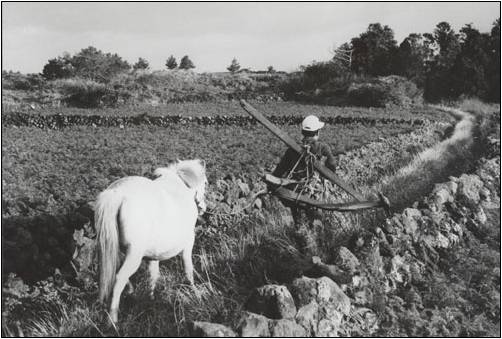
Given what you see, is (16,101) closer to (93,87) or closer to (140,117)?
(93,87)

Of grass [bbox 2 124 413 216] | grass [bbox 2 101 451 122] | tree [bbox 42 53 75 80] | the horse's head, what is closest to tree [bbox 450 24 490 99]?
grass [bbox 2 101 451 122]

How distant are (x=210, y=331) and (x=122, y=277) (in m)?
1.37

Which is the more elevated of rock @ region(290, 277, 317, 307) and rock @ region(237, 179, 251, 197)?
rock @ region(290, 277, 317, 307)

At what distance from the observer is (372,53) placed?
47594 millimetres

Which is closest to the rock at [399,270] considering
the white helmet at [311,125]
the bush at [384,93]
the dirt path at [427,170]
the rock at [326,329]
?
the rock at [326,329]

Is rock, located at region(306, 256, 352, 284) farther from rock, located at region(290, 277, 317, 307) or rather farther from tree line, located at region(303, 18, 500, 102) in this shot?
tree line, located at region(303, 18, 500, 102)

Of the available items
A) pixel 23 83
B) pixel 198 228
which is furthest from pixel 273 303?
pixel 23 83

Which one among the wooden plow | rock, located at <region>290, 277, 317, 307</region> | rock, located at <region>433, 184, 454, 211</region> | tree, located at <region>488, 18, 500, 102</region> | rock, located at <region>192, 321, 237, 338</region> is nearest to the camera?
rock, located at <region>192, 321, 237, 338</region>

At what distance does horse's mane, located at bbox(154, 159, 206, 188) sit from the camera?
539 cm

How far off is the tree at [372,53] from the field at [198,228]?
32.5 metres

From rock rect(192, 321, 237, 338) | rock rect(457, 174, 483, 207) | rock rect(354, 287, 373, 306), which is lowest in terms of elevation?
rock rect(457, 174, 483, 207)

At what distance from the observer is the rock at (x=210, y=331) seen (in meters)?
3.30

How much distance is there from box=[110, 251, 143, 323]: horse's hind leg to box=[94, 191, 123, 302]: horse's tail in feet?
0.24

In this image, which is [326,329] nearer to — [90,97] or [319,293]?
[319,293]
